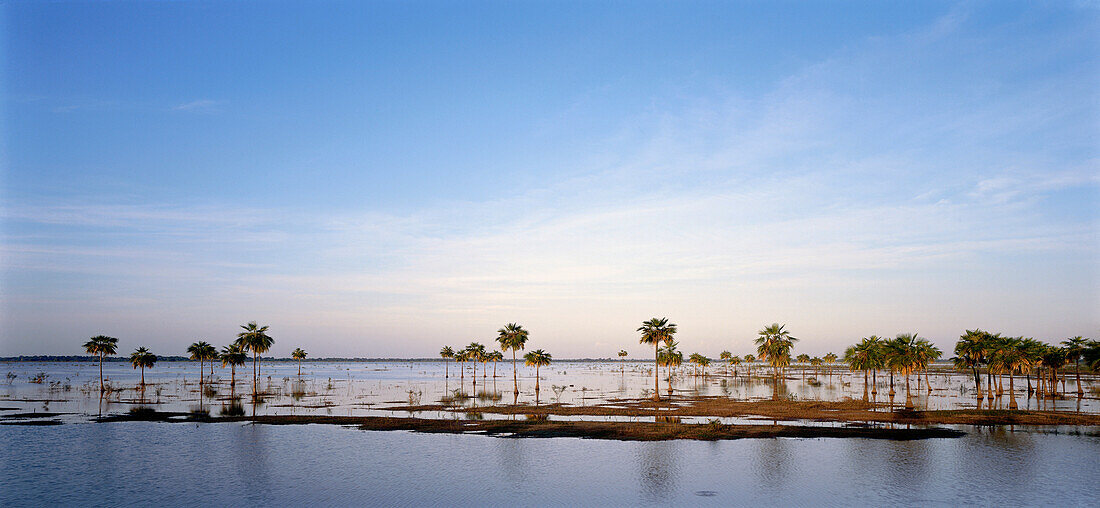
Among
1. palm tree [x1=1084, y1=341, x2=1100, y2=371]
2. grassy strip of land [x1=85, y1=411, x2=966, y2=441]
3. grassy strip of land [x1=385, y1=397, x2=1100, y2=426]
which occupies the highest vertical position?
palm tree [x1=1084, y1=341, x2=1100, y2=371]

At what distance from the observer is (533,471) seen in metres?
40.8

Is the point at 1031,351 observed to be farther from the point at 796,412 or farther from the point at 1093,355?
the point at 796,412

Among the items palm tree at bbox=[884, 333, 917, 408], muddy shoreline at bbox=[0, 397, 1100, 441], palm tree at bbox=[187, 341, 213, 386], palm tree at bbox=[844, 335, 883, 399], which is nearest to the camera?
muddy shoreline at bbox=[0, 397, 1100, 441]

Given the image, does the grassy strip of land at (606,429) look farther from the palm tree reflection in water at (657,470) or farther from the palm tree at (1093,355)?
the palm tree at (1093,355)

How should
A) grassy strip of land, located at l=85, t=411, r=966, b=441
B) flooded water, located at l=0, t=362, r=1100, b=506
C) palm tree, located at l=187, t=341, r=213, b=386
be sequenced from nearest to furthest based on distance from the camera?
flooded water, located at l=0, t=362, r=1100, b=506 → grassy strip of land, located at l=85, t=411, r=966, b=441 → palm tree, located at l=187, t=341, r=213, b=386

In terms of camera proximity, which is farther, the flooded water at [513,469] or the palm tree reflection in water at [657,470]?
the palm tree reflection in water at [657,470]

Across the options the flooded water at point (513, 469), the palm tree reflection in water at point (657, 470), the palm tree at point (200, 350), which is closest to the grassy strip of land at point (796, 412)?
the flooded water at point (513, 469)

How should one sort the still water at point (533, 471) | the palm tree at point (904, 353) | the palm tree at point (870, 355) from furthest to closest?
the palm tree at point (870, 355), the palm tree at point (904, 353), the still water at point (533, 471)

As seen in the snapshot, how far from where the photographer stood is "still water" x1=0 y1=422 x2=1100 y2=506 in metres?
33.8

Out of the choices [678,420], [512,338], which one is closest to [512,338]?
[512,338]

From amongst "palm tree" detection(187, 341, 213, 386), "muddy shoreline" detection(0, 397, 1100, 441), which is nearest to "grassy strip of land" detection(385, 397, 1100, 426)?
"muddy shoreline" detection(0, 397, 1100, 441)

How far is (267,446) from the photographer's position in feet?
168

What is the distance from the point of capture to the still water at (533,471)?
111ft

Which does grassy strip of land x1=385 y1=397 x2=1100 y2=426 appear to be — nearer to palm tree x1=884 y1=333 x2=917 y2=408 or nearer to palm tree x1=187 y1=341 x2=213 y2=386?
palm tree x1=884 y1=333 x2=917 y2=408
